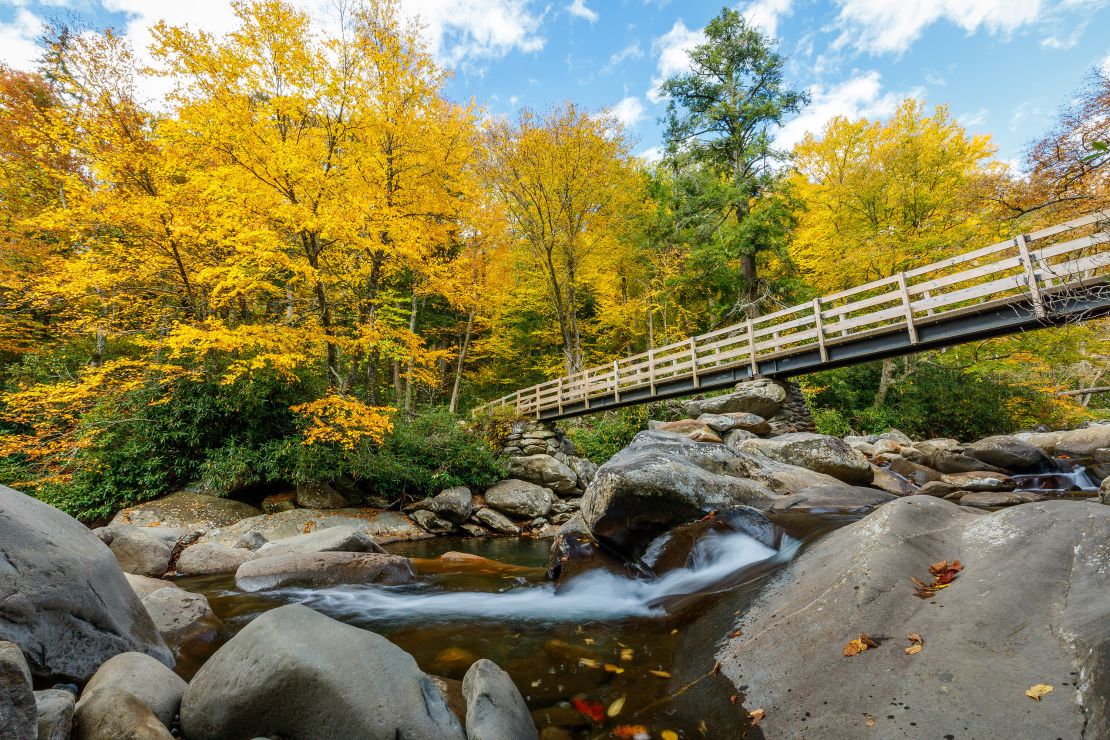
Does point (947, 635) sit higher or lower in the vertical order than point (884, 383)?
lower

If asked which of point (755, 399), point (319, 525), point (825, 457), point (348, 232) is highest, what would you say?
point (348, 232)

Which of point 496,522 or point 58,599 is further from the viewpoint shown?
point 496,522

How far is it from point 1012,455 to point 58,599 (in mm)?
15431

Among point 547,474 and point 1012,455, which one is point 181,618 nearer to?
point 547,474

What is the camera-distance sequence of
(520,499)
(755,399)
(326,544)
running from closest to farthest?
(326,544)
(520,499)
(755,399)

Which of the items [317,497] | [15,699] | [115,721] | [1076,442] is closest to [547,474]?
[317,497]

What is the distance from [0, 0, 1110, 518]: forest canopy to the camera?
344 inches

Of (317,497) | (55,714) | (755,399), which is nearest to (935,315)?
(755,399)

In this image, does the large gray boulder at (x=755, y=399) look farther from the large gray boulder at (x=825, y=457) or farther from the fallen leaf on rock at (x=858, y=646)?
the fallen leaf on rock at (x=858, y=646)

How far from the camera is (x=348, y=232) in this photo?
897 centimetres

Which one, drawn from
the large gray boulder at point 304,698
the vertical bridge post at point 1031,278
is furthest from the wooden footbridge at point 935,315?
the large gray boulder at point 304,698

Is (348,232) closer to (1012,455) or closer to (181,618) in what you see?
(181,618)

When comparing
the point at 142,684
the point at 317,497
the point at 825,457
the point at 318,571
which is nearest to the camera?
the point at 142,684

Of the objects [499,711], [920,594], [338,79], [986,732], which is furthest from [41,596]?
[338,79]
